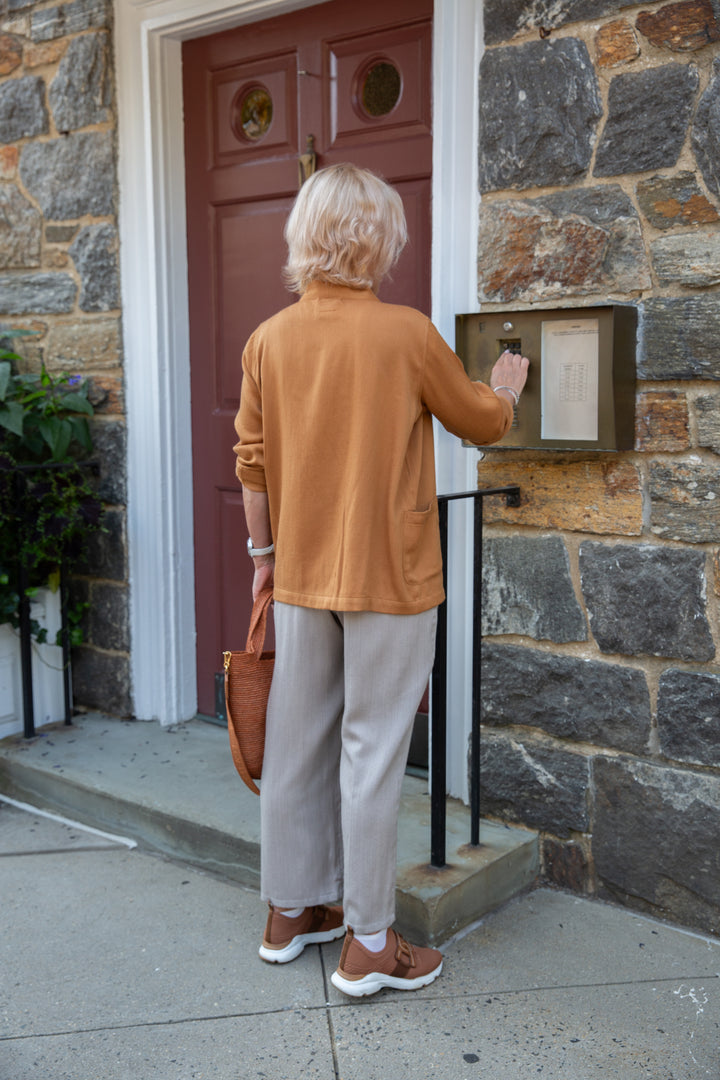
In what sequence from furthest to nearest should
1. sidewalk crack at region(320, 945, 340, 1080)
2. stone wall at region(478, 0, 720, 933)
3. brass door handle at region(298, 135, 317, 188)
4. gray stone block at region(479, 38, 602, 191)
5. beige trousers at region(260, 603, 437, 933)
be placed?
brass door handle at region(298, 135, 317, 188) < gray stone block at region(479, 38, 602, 191) < stone wall at region(478, 0, 720, 933) < beige trousers at region(260, 603, 437, 933) < sidewalk crack at region(320, 945, 340, 1080)

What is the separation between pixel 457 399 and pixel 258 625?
2.15ft

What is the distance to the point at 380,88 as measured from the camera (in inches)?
124

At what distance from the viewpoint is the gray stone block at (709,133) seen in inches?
93.3

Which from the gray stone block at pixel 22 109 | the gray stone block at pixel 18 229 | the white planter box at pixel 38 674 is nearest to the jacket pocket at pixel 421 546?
the white planter box at pixel 38 674

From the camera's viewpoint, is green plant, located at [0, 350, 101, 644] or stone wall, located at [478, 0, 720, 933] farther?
green plant, located at [0, 350, 101, 644]

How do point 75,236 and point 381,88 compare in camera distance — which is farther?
point 75,236

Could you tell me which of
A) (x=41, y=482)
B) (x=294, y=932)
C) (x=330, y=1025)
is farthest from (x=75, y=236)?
(x=330, y=1025)

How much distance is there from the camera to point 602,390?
2492 millimetres

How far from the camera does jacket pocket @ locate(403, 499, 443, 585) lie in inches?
86.8

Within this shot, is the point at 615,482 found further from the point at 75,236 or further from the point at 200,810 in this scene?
the point at 75,236

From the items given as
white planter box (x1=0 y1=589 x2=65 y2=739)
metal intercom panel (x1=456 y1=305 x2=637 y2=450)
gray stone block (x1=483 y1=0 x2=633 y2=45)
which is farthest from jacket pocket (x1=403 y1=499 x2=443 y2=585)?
white planter box (x1=0 y1=589 x2=65 y2=739)

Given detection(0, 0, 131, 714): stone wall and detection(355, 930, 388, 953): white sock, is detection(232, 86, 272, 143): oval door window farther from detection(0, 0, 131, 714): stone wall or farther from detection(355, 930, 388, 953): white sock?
detection(355, 930, 388, 953): white sock

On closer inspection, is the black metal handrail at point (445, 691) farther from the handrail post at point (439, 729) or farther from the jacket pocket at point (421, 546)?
the jacket pocket at point (421, 546)

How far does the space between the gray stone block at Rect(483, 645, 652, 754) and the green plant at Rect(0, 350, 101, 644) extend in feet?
5.11
